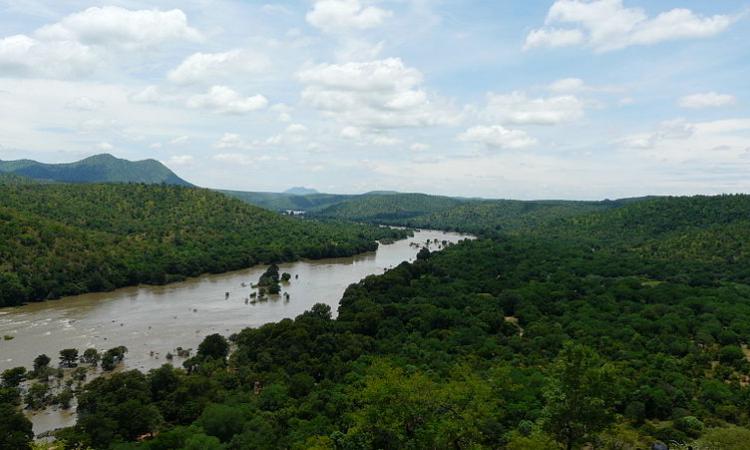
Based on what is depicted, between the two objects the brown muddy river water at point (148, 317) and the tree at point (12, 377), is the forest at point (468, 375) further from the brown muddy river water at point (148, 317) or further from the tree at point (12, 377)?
the brown muddy river water at point (148, 317)

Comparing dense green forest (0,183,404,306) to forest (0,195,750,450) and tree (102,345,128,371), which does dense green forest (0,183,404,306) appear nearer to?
tree (102,345,128,371)

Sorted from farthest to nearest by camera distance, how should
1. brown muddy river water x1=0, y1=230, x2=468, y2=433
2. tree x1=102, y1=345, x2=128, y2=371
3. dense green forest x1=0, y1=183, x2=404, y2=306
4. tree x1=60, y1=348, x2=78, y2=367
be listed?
dense green forest x1=0, y1=183, x2=404, y2=306 < brown muddy river water x1=0, y1=230, x2=468, y2=433 < tree x1=60, y1=348, x2=78, y2=367 < tree x1=102, y1=345, x2=128, y2=371

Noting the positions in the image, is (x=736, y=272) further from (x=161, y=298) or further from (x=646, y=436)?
(x=161, y=298)

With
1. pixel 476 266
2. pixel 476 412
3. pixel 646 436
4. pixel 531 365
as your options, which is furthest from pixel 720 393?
pixel 476 266

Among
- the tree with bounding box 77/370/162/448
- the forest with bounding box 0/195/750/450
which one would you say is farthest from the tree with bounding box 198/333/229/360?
the tree with bounding box 77/370/162/448

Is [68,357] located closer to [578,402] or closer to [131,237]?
[578,402]
